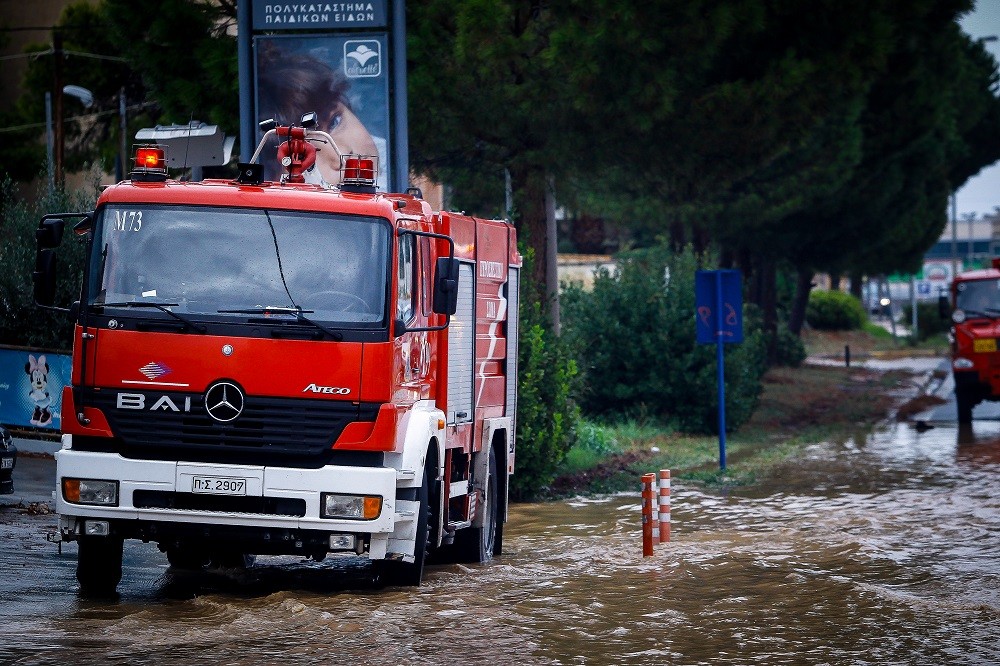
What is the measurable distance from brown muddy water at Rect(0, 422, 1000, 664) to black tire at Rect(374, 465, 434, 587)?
0.56 ft

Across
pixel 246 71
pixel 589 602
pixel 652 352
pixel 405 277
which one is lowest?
pixel 589 602

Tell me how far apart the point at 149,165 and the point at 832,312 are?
201 ft

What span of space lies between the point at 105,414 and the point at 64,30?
29.7m

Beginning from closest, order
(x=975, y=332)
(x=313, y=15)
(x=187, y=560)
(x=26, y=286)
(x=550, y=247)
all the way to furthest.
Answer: (x=187, y=560), (x=313, y=15), (x=26, y=286), (x=550, y=247), (x=975, y=332)

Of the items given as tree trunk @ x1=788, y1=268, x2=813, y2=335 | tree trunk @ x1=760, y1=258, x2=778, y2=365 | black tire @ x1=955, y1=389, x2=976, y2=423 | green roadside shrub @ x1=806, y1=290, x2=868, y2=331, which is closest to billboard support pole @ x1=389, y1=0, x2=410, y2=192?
black tire @ x1=955, y1=389, x2=976, y2=423

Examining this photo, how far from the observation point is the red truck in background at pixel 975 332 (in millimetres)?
26453

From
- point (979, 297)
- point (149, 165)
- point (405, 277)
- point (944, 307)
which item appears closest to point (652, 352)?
point (944, 307)

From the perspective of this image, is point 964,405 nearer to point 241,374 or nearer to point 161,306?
point 241,374

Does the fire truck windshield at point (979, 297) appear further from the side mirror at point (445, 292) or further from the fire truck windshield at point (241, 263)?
the fire truck windshield at point (241, 263)

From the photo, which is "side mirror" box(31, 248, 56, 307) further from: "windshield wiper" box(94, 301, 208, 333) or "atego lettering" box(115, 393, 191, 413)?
"atego lettering" box(115, 393, 191, 413)

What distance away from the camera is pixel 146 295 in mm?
10031

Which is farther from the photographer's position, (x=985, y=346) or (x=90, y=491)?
(x=985, y=346)

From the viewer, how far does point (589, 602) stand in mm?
10867

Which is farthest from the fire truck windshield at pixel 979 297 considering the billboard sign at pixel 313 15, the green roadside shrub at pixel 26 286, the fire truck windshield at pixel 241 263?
the fire truck windshield at pixel 241 263
